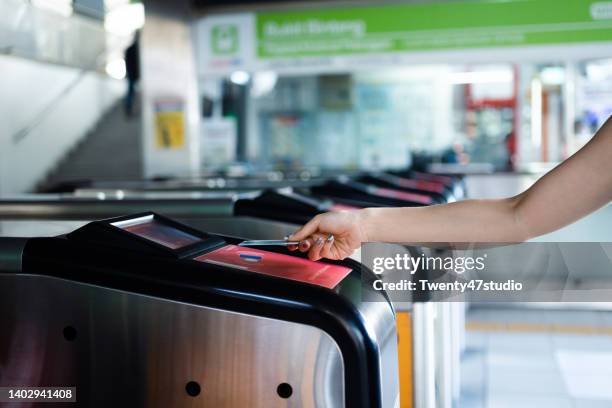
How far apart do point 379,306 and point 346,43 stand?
4.35 m

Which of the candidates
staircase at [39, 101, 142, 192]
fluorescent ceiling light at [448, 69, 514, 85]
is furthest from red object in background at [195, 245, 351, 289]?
fluorescent ceiling light at [448, 69, 514, 85]

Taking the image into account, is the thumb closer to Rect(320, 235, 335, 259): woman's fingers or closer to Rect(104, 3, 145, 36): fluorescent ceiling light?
Rect(320, 235, 335, 259): woman's fingers

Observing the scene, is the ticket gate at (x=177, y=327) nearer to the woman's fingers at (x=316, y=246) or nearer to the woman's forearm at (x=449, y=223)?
the woman's fingers at (x=316, y=246)

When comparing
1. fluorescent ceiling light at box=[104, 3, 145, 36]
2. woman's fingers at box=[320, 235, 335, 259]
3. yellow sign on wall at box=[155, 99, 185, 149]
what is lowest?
woman's fingers at box=[320, 235, 335, 259]

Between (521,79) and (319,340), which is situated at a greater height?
(521,79)

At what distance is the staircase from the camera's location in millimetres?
10680

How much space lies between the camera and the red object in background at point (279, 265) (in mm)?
1592

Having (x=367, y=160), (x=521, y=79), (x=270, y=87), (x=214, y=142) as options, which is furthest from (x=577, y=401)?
(x=270, y=87)

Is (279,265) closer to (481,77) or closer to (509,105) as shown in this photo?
(509,105)

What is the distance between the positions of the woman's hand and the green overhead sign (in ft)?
13.8

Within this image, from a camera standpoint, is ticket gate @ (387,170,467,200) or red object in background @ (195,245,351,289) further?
ticket gate @ (387,170,467,200)

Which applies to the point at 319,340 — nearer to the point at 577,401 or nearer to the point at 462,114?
the point at 577,401

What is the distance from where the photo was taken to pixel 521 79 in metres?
10.8
